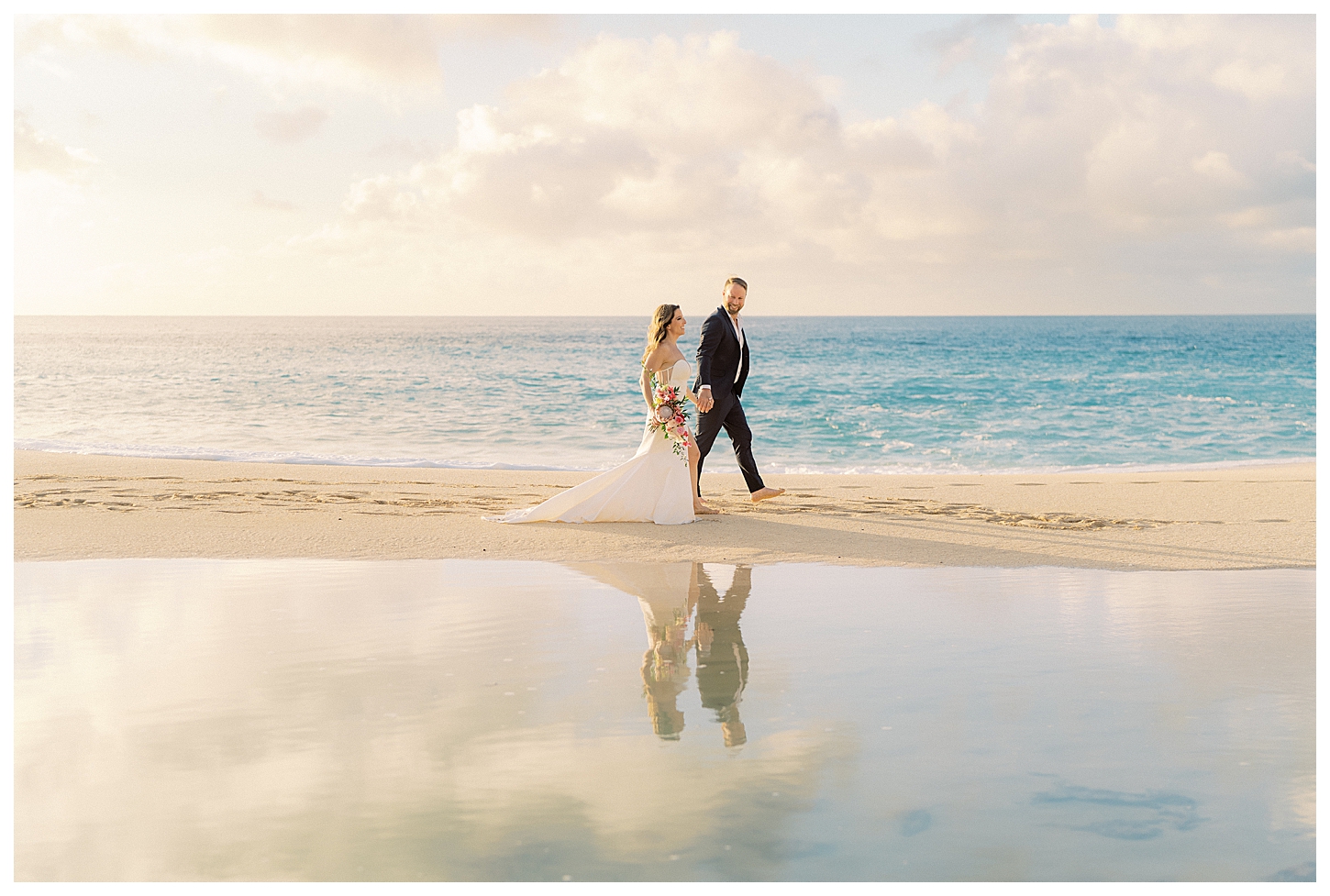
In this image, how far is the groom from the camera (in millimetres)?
9320

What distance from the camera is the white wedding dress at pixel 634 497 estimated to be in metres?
8.86

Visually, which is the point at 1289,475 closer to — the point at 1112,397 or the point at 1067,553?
the point at 1067,553

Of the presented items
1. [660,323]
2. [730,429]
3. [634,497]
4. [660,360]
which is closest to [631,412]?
[730,429]

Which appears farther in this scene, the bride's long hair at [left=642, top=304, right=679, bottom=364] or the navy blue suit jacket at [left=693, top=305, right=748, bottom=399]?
the navy blue suit jacket at [left=693, top=305, right=748, bottom=399]

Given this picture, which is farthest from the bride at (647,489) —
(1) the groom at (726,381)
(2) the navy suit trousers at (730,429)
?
(2) the navy suit trousers at (730,429)

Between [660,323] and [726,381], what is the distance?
904 mm

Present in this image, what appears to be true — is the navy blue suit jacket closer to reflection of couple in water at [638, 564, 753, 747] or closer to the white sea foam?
reflection of couple in water at [638, 564, 753, 747]

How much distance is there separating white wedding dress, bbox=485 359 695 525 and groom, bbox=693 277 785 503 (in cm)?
52

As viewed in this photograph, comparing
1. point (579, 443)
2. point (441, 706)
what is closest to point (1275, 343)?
point (579, 443)

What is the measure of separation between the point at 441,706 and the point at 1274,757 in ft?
10.7

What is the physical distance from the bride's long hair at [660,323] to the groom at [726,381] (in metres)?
0.36

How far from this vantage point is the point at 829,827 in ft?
10.6

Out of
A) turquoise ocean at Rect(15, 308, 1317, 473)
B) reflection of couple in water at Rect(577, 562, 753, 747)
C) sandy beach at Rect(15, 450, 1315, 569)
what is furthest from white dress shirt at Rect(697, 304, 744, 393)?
turquoise ocean at Rect(15, 308, 1317, 473)

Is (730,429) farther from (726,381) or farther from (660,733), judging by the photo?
(660,733)
